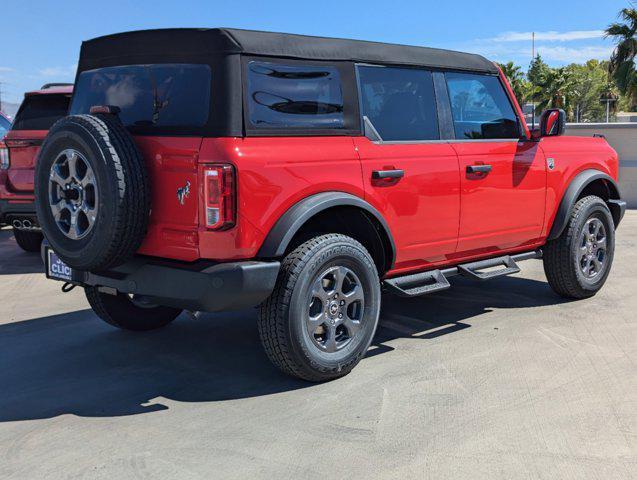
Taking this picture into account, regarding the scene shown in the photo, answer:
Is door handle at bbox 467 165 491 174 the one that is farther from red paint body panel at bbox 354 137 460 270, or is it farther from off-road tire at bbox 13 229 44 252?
off-road tire at bbox 13 229 44 252

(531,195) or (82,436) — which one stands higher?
(531,195)

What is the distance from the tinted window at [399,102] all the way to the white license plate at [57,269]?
→ 204cm

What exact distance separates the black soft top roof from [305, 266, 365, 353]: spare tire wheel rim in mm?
1290

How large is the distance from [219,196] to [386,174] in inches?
47.8

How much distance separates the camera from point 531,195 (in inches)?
214

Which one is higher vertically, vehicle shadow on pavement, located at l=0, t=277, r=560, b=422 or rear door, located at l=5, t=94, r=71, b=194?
rear door, located at l=5, t=94, r=71, b=194

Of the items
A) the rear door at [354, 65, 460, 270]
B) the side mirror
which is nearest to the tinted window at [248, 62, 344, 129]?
the rear door at [354, 65, 460, 270]

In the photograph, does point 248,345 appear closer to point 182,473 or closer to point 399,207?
point 399,207

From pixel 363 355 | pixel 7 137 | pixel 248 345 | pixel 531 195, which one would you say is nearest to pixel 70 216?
pixel 248 345

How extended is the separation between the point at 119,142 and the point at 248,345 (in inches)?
70.7

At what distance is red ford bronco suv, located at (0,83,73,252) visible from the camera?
762 centimetres

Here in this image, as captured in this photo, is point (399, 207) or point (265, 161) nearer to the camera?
point (265, 161)

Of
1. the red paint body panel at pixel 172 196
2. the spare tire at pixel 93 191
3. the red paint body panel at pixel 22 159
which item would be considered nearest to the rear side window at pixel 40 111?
the red paint body panel at pixel 22 159

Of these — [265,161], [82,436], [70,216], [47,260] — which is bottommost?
[82,436]
